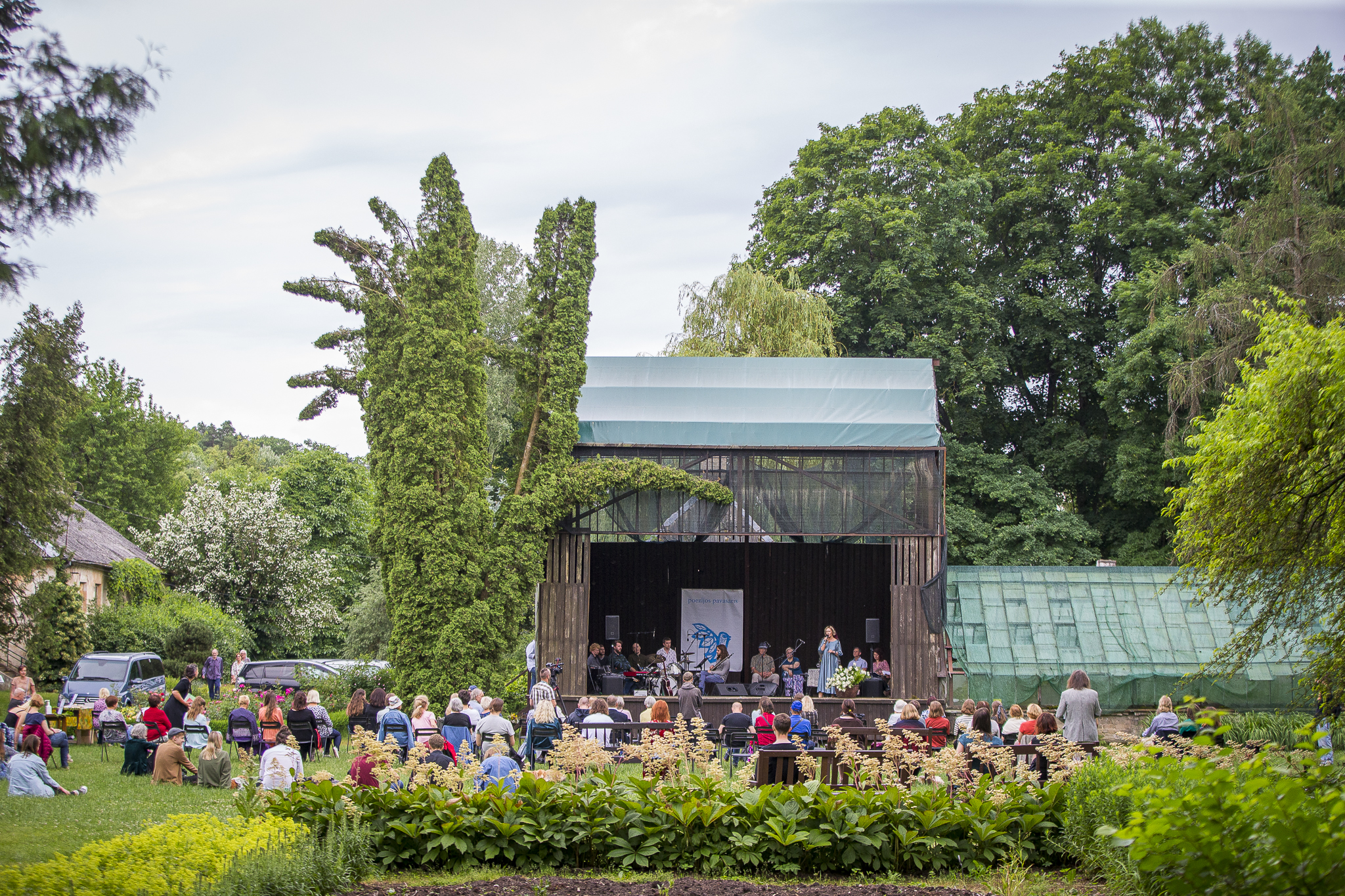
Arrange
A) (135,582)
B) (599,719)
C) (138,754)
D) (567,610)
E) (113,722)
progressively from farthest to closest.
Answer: (135,582) → (567,610) → (113,722) → (138,754) → (599,719)

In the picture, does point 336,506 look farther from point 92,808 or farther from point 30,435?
point 30,435

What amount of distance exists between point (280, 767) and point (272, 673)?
12.3m

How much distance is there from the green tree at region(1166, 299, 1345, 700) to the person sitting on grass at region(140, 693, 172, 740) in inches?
474

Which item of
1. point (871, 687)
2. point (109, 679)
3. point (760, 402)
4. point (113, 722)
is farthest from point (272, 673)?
point (871, 687)

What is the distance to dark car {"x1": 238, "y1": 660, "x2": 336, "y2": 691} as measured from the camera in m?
19.9

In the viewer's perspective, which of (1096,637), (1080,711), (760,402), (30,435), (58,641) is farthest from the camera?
(58,641)

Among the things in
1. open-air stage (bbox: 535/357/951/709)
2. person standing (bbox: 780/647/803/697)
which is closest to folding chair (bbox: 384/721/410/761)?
open-air stage (bbox: 535/357/951/709)

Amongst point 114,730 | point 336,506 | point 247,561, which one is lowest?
point 114,730

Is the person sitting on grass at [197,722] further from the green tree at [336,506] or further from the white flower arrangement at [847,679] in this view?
the green tree at [336,506]

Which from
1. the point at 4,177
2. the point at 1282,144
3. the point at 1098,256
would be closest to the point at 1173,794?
the point at 4,177

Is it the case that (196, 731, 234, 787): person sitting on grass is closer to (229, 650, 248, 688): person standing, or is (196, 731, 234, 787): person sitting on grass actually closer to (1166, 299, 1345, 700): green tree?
(229, 650, 248, 688): person standing

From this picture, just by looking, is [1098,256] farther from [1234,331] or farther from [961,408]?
[1234,331]

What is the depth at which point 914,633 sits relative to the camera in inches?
692

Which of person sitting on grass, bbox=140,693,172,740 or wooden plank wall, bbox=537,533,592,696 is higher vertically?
wooden plank wall, bbox=537,533,592,696
